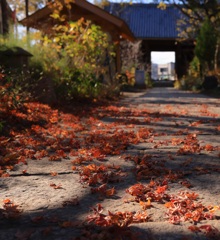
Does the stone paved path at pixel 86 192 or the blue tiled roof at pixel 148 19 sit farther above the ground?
the blue tiled roof at pixel 148 19

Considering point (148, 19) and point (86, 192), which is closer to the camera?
point (86, 192)

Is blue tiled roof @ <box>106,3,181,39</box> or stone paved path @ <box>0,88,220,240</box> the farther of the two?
blue tiled roof @ <box>106,3,181,39</box>

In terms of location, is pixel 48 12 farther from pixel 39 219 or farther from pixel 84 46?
pixel 39 219

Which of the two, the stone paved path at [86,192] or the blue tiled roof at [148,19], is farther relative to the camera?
the blue tiled roof at [148,19]

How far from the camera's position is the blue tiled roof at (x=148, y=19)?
28625mm

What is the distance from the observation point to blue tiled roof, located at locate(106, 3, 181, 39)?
28.6 meters

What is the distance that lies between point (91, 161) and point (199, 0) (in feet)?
65.3

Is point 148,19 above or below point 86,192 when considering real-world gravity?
above

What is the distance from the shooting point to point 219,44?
1767 centimetres

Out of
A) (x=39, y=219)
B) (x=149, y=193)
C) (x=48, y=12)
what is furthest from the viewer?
(x=48, y=12)

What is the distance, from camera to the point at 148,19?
31562mm

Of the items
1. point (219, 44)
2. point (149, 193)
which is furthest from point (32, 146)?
point (219, 44)

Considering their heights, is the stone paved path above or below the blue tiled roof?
below

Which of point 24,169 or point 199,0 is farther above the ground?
point 199,0
